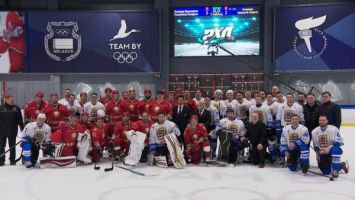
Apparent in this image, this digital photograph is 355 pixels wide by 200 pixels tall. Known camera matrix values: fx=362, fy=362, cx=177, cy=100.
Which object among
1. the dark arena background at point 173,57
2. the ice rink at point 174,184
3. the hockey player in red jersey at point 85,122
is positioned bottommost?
the ice rink at point 174,184

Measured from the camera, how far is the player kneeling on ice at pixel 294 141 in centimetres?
546

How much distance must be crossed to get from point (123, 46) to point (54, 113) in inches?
291

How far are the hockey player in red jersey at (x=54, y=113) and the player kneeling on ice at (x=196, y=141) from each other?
2283 millimetres

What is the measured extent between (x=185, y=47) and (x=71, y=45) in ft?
13.9

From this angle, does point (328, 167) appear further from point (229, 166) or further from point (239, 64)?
point (239, 64)

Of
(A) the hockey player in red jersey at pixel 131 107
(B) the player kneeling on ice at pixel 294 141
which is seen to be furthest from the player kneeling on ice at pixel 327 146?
(A) the hockey player in red jersey at pixel 131 107

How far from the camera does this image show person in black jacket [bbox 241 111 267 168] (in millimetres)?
5852

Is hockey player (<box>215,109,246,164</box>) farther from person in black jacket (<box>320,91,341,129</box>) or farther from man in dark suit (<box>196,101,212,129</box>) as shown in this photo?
person in black jacket (<box>320,91,341,129</box>)

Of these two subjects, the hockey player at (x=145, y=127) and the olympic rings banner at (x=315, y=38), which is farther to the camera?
the olympic rings banner at (x=315, y=38)

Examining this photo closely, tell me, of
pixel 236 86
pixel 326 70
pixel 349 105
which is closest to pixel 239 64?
pixel 236 86

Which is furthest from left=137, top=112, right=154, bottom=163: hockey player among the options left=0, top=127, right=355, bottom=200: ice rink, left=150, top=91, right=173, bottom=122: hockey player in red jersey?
left=0, top=127, right=355, bottom=200: ice rink

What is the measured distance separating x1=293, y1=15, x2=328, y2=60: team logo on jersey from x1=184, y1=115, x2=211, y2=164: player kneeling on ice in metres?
8.16

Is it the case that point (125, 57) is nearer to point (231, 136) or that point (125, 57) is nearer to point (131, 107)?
point (131, 107)

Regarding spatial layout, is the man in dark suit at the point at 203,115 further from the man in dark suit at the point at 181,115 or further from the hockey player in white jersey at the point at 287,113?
the hockey player in white jersey at the point at 287,113
